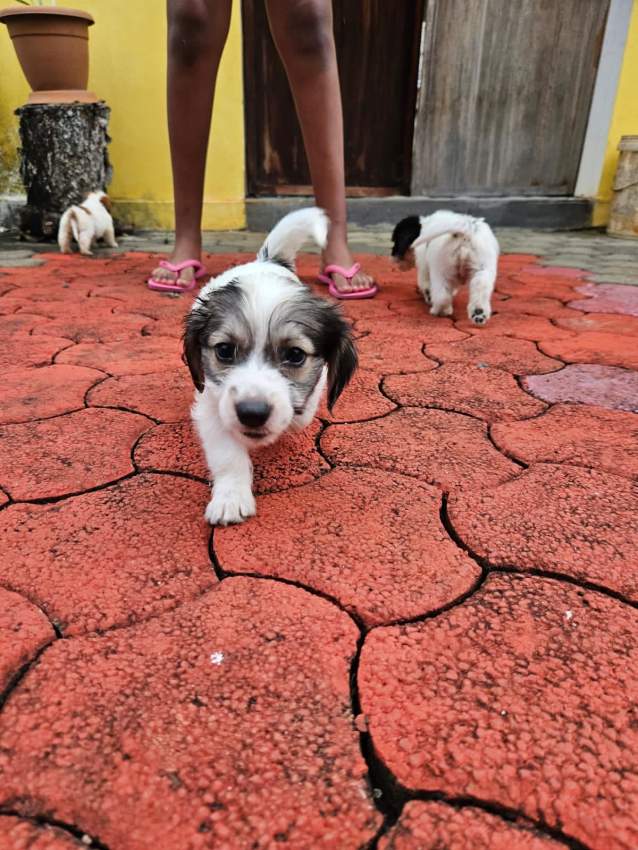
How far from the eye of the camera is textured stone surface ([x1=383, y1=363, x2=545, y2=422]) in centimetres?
215

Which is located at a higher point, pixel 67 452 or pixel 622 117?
pixel 622 117

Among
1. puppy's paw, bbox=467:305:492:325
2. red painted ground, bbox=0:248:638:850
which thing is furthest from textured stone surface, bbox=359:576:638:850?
puppy's paw, bbox=467:305:492:325

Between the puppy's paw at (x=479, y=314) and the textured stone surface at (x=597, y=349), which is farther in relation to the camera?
the puppy's paw at (x=479, y=314)

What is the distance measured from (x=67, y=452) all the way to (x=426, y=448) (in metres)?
1.10

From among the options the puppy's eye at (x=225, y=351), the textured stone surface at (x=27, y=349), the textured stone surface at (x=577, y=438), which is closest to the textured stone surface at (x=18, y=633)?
the puppy's eye at (x=225, y=351)

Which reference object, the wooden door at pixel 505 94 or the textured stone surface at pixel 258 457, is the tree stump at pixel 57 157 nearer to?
the wooden door at pixel 505 94

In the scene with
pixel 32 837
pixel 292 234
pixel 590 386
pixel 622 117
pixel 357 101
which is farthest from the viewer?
pixel 357 101

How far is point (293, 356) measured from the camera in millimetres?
1787

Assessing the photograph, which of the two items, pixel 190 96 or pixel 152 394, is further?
pixel 190 96

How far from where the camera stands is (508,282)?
4.17 m

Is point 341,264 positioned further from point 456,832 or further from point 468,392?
point 456,832

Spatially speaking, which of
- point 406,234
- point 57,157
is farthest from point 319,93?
point 57,157

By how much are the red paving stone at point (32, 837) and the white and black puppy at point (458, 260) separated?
2891 mm

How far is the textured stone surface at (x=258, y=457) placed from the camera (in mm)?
1750
